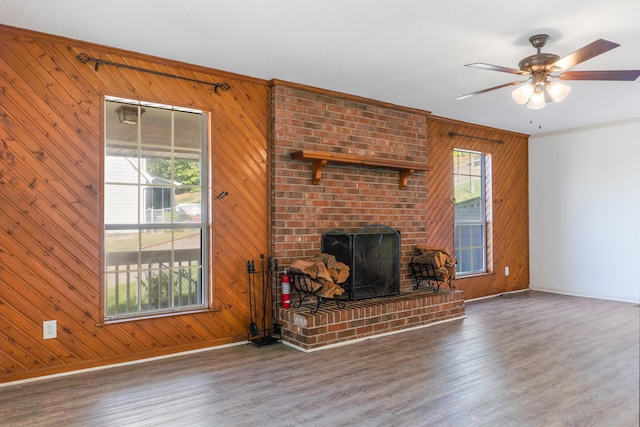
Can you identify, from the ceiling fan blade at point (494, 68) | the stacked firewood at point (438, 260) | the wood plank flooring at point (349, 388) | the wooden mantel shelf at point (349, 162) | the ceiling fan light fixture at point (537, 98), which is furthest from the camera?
the stacked firewood at point (438, 260)

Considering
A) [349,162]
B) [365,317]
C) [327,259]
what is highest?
[349,162]

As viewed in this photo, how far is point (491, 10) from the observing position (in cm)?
276

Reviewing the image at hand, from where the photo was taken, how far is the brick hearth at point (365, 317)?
12.5 feet

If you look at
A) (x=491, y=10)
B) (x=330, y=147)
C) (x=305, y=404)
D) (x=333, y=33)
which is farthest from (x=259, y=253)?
(x=491, y=10)

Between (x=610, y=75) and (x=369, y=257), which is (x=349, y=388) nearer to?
(x=369, y=257)

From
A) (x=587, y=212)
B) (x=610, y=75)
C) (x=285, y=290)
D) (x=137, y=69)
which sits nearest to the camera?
(x=610, y=75)

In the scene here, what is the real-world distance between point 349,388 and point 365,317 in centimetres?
126

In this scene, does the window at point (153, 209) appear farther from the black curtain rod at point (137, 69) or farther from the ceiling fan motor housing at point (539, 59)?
the ceiling fan motor housing at point (539, 59)

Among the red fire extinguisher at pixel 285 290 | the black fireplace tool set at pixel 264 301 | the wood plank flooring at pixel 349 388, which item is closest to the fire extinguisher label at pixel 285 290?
the red fire extinguisher at pixel 285 290

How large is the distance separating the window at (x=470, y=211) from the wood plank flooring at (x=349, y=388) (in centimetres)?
227

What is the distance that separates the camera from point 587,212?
614 cm

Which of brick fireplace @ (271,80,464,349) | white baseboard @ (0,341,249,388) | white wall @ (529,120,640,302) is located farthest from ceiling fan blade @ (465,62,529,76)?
white wall @ (529,120,640,302)

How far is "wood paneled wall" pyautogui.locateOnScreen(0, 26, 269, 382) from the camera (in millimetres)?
3027

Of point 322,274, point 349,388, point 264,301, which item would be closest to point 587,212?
point 322,274
